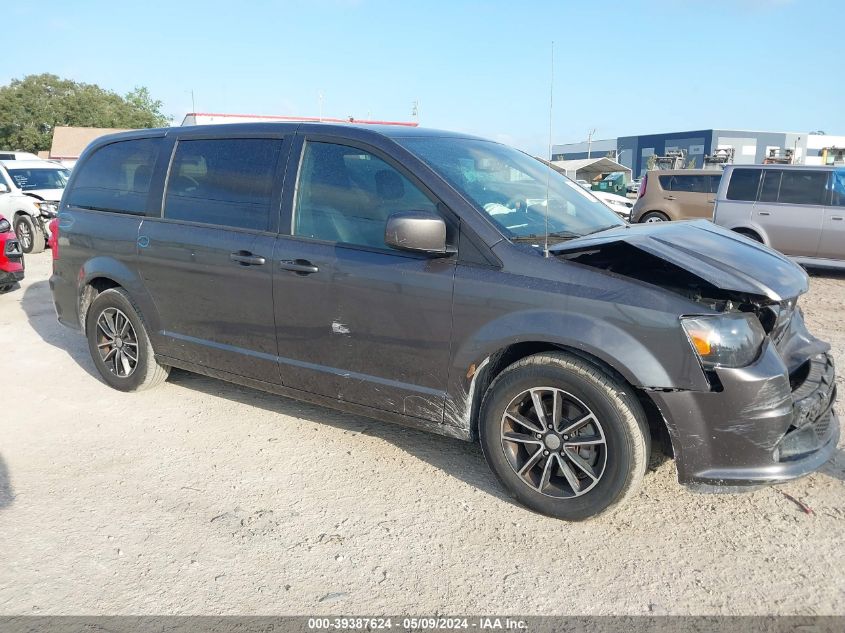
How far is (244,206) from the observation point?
13.4ft

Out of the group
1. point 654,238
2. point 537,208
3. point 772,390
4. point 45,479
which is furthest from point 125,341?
point 772,390

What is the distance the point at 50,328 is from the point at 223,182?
408 cm

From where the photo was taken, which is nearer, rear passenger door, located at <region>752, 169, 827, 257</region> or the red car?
the red car

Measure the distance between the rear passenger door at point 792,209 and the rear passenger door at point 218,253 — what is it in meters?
9.51

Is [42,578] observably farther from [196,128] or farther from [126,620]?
[196,128]

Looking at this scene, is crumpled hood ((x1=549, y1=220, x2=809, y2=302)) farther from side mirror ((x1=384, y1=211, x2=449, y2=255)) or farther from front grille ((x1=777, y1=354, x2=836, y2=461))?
side mirror ((x1=384, y1=211, x2=449, y2=255))

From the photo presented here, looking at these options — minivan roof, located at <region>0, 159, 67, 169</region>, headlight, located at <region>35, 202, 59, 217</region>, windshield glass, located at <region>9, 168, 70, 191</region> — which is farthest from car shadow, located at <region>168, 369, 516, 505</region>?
minivan roof, located at <region>0, 159, 67, 169</region>

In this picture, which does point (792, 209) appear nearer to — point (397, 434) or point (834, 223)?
point (834, 223)

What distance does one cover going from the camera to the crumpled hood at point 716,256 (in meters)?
2.95

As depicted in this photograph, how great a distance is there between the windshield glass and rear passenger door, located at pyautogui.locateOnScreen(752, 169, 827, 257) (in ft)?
42.9

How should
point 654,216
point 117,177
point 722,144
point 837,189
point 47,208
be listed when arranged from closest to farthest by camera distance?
point 117,177 → point 837,189 → point 47,208 → point 654,216 → point 722,144

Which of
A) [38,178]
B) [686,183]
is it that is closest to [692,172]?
[686,183]

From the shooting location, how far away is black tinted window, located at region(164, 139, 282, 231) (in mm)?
4004

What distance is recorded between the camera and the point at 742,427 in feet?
9.24
